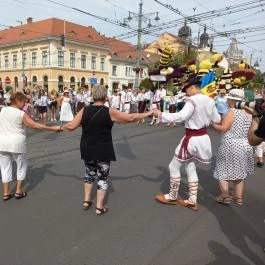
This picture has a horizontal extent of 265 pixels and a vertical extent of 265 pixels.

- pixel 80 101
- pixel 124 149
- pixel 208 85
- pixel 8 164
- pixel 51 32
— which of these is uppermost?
pixel 51 32

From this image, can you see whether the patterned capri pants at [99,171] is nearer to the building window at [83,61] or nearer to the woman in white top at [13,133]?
the woman in white top at [13,133]

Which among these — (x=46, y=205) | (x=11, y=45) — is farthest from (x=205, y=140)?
(x=11, y=45)

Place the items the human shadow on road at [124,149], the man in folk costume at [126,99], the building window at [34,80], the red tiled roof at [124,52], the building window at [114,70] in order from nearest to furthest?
the human shadow on road at [124,149], the man in folk costume at [126,99], the building window at [34,80], the building window at [114,70], the red tiled roof at [124,52]

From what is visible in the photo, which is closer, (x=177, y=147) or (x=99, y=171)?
(x=99, y=171)

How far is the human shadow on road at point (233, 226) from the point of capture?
368cm

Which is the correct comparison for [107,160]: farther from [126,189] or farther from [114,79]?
[114,79]

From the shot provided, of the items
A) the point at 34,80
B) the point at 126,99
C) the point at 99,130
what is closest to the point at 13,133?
the point at 99,130

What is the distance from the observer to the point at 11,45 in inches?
2414

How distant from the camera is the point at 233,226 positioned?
4.25 meters

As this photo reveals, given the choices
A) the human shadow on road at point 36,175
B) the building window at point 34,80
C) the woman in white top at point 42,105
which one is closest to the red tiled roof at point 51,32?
the building window at point 34,80

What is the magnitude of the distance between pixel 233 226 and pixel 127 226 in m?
1.39

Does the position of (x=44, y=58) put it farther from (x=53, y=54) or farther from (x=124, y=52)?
(x=124, y=52)

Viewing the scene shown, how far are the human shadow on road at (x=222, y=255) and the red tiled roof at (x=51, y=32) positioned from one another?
54354 mm

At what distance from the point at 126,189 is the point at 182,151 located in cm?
143
